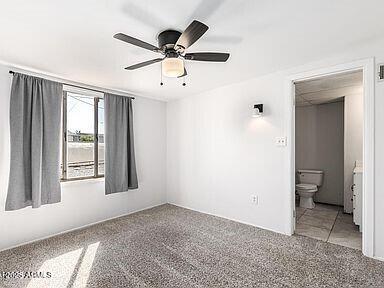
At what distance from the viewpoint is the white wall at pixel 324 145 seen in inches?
174

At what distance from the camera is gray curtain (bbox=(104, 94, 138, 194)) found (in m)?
3.53

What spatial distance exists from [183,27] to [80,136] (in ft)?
8.15

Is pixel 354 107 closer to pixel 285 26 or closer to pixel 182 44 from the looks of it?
pixel 285 26

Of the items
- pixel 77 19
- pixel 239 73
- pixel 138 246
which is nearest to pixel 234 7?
pixel 77 19

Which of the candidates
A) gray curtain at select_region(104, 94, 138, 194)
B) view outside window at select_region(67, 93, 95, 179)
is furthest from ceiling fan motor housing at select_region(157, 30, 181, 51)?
view outside window at select_region(67, 93, 95, 179)

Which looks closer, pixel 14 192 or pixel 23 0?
pixel 23 0

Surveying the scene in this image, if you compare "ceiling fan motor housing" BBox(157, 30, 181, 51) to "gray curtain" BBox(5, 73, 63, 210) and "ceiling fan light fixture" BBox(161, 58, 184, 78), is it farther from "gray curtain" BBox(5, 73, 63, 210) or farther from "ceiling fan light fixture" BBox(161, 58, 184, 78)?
"gray curtain" BBox(5, 73, 63, 210)

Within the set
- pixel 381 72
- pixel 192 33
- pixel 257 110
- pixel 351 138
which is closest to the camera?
pixel 192 33

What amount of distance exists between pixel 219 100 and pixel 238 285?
2.69 meters

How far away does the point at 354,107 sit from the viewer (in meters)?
3.85

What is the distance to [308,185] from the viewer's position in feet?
14.1

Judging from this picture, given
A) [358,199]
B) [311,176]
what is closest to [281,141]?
[358,199]

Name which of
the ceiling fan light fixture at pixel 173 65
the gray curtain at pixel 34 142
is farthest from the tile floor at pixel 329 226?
the gray curtain at pixel 34 142

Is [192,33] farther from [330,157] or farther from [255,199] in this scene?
[330,157]
